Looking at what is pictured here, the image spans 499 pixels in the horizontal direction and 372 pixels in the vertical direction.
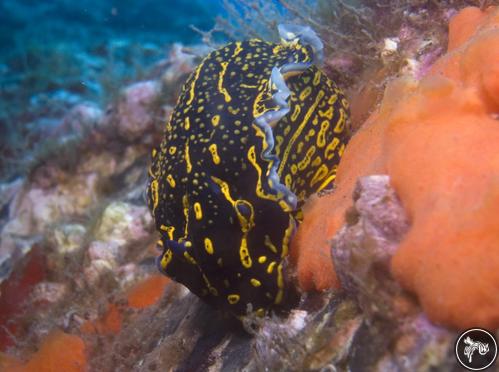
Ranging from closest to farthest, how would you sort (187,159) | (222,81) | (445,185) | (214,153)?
1. (445,185)
2. (214,153)
3. (187,159)
4. (222,81)

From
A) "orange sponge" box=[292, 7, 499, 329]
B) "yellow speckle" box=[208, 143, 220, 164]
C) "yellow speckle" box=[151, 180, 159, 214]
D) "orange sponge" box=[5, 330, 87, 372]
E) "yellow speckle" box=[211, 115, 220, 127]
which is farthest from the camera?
"orange sponge" box=[5, 330, 87, 372]

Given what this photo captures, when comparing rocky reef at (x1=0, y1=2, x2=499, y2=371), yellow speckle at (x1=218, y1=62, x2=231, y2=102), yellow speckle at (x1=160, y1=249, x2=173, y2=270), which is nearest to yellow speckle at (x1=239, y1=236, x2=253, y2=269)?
rocky reef at (x1=0, y1=2, x2=499, y2=371)

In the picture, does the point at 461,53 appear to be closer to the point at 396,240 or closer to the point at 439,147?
the point at 439,147

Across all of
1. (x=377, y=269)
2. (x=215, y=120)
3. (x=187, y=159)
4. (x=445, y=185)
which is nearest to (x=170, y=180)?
(x=187, y=159)

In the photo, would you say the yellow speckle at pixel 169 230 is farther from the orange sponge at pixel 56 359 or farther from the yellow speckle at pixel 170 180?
the orange sponge at pixel 56 359

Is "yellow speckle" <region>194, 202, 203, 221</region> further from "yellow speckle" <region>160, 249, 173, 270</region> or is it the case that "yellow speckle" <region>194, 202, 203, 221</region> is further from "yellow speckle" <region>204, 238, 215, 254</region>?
"yellow speckle" <region>160, 249, 173, 270</region>

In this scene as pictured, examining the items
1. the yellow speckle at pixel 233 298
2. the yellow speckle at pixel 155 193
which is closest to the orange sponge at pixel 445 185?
the yellow speckle at pixel 233 298

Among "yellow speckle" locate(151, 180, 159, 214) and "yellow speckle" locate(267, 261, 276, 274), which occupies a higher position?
"yellow speckle" locate(267, 261, 276, 274)

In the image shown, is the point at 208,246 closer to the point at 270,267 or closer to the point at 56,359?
the point at 270,267
